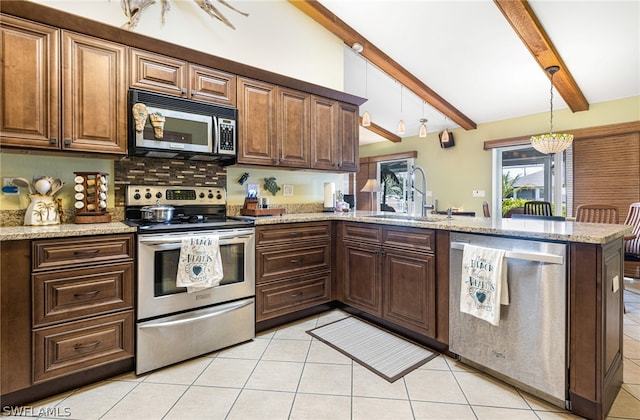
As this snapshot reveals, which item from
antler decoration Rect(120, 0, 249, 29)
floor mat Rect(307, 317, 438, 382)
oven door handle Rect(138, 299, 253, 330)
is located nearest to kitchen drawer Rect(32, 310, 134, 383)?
oven door handle Rect(138, 299, 253, 330)

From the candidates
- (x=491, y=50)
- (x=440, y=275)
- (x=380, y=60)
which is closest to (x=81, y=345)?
(x=440, y=275)

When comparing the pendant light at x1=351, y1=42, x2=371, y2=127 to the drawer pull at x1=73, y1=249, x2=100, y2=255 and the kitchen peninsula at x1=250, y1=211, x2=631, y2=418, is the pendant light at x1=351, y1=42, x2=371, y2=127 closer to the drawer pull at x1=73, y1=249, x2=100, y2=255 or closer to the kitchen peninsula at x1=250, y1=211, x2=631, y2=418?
the kitchen peninsula at x1=250, y1=211, x2=631, y2=418

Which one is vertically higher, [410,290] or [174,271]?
[174,271]

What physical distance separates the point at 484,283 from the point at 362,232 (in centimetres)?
107

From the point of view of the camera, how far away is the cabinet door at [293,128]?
2.91 meters

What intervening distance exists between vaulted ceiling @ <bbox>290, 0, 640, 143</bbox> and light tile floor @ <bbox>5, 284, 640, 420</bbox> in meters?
2.96

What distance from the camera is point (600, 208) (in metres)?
3.31

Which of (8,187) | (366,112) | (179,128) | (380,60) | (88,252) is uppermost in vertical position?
(380,60)

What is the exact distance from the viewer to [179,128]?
2322 millimetres

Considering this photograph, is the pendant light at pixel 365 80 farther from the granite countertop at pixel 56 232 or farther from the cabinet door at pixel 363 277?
the granite countertop at pixel 56 232

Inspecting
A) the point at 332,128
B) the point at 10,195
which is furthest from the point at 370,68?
the point at 10,195

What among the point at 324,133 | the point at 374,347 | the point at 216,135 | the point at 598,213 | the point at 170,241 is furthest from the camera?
the point at 598,213

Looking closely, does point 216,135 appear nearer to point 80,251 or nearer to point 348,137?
point 80,251

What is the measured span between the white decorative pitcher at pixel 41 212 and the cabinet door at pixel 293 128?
167 cm
